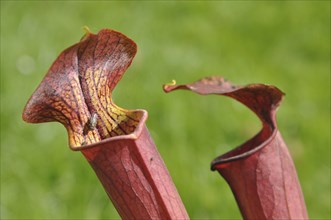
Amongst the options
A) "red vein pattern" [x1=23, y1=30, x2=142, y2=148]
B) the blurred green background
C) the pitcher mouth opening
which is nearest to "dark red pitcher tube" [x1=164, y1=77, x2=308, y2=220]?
the pitcher mouth opening

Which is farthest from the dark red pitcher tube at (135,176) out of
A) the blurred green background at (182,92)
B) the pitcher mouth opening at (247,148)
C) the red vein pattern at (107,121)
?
the blurred green background at (182,92)

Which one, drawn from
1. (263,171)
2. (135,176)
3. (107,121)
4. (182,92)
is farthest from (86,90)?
(182,92)

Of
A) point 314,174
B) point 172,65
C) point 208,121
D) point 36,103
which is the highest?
point 36,103

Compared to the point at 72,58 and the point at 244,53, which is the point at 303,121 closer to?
the point at 244,53

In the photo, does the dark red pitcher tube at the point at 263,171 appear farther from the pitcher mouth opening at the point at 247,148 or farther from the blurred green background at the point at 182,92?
the blurred green background at the point at 182,92

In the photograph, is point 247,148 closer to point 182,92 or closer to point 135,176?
point 135,176

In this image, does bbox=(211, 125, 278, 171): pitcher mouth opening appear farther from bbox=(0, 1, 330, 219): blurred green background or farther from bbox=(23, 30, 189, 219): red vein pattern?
bbox=(0, 1, 330, 219): blurred green background

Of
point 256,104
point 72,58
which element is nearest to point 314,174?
point 256,104
